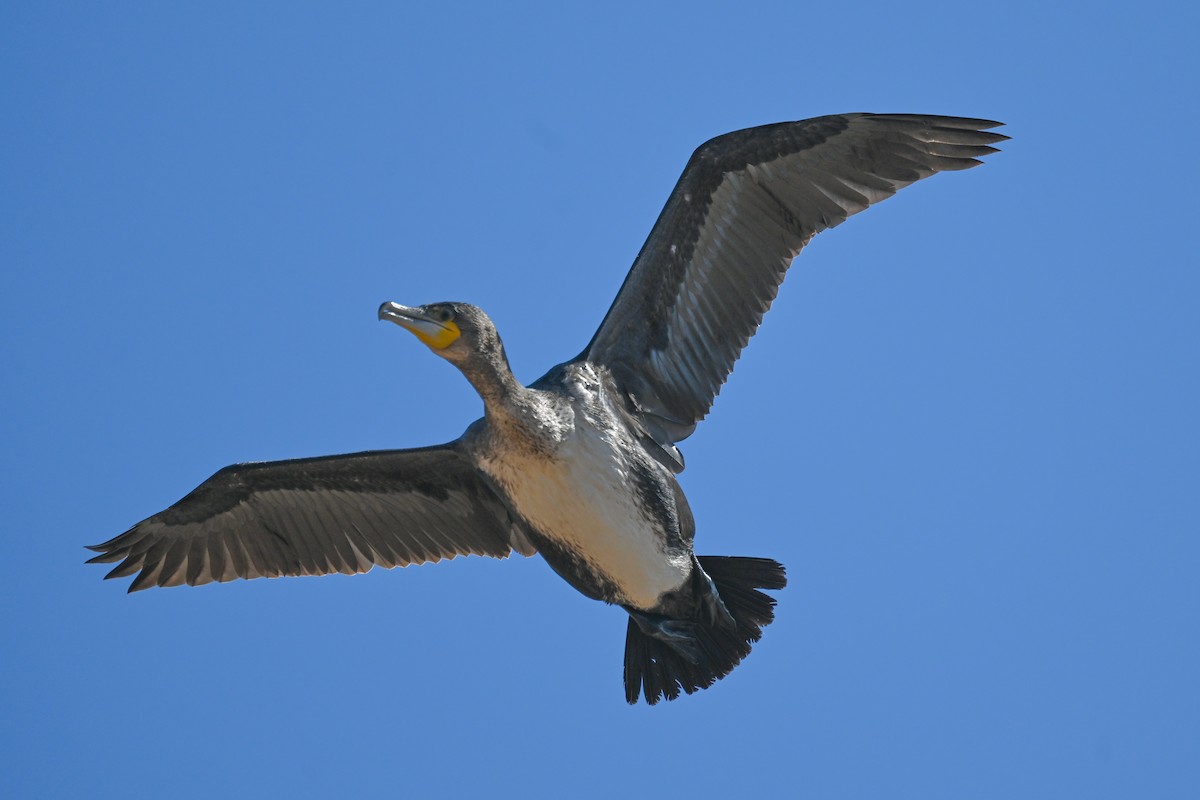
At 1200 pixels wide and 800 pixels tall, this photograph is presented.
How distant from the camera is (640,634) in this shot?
8.30 meters

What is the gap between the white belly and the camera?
25.0 feet

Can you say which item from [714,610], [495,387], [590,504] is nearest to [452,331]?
[495,387]

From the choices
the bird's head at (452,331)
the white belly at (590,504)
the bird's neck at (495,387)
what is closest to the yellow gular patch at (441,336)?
the bird's head at (452,331)

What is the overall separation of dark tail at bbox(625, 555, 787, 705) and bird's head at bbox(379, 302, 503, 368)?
1.62 meters

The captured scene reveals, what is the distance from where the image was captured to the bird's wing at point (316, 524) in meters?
8.65

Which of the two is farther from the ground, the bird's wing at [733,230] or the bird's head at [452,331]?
the bird's wing at [733,230]

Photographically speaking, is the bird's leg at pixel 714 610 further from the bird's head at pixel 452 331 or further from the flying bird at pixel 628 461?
the bird's head at pixel 452 331

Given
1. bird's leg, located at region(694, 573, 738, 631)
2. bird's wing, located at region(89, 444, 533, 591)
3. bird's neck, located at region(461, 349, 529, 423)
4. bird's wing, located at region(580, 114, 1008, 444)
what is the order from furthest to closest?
bird's wing, located at region(89, 444, 533, 591) → bird's wing, located at region(580, 114, 1008, 444) → bird's leg, located at region(694, 573, 738, 631) → bird's neck, located at region(461, 349, 529, 423)

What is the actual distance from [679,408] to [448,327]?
4.72 ft

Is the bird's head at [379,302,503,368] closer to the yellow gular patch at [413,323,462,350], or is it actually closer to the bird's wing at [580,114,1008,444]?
the yellow gular patch at [413,323,462,350]

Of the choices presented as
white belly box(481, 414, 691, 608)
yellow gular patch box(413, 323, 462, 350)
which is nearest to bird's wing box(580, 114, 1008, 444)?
white belly box(481, 414, 691, 608)

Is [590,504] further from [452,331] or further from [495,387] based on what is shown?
[452,331]

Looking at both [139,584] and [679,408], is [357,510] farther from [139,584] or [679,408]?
[679,408]

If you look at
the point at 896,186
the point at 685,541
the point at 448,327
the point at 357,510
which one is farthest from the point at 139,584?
the point at 896,186
